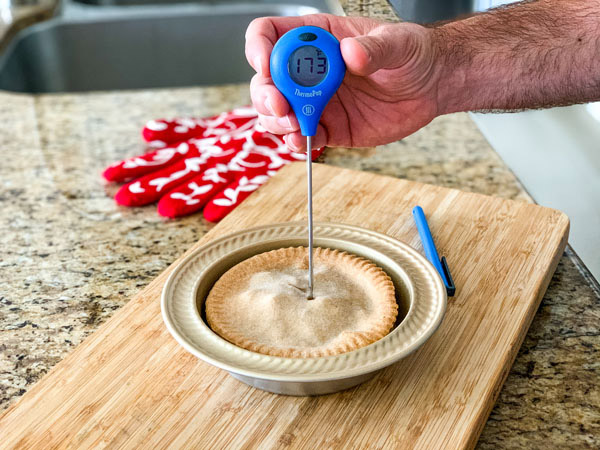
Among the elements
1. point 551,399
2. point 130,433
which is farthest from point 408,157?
point 130,433

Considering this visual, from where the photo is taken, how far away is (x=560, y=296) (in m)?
0.93

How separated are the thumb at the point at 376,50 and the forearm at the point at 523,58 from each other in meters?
0.12

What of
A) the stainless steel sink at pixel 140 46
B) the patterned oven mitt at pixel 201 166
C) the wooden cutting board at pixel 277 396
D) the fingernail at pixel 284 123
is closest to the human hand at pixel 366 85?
the fingernail at pixel 284 123

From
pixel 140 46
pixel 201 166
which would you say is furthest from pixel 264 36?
pixel 140 46

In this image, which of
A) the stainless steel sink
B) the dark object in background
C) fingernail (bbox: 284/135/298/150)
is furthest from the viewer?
the stainless steel sink

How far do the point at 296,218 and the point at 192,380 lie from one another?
393 millimetres

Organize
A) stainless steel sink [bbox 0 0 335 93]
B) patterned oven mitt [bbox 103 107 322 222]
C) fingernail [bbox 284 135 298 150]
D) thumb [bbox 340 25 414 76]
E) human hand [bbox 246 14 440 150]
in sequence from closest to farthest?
thumb [bbox 340 25 414 76]
human hand [bbox 246 14 440 150]
fingernail [bbox 284 135 298 150]
patterned oven mitt [bbox 103 107 322 222]
stainless steel sink [bbox 0 0 335 93]

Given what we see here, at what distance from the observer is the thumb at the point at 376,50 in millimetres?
733

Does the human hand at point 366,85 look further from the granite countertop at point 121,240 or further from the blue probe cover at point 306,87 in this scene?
the granite countertop at point 121,240

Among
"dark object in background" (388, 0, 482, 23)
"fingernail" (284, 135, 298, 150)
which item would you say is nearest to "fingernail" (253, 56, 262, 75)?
"fingernail" (284, 135, 298, 150)

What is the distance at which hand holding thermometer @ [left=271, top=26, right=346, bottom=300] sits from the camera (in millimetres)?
701

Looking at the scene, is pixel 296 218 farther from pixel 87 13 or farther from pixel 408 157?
pixel 87 13

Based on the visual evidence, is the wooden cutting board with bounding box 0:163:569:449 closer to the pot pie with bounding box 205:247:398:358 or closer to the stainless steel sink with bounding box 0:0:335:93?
the pot pie with bounding box 205:247:398:358

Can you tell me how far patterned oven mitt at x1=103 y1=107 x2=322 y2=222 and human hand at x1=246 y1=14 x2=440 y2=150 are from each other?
0.15 meters
